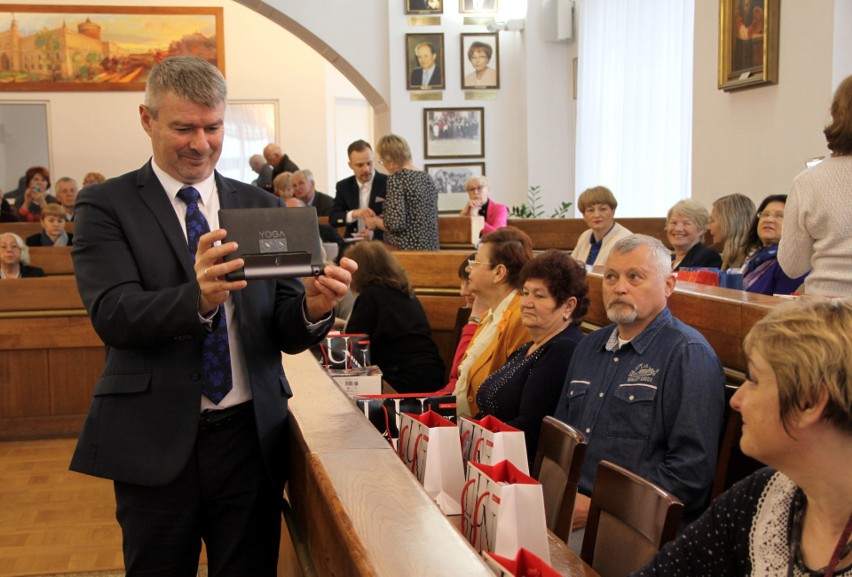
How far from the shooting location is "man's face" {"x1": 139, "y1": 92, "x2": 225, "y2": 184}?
6.31 feet

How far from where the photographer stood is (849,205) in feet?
10.8

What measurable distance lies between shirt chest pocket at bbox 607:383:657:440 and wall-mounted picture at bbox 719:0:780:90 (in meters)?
4.13

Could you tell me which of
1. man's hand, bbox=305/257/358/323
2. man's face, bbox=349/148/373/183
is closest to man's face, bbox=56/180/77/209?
man's face, bbox=349/148/373/183

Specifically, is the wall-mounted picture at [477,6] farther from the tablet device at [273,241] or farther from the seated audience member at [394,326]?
the tablet device at [273,241]

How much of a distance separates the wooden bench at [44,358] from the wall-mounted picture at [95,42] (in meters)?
9.08

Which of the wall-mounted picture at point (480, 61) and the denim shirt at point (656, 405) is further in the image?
the wall-mounted picture at point (480, 61)

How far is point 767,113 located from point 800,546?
5.57 m

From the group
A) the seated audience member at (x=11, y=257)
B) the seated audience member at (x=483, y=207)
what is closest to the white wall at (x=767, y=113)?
the seated audience member at (x=483, y=207)

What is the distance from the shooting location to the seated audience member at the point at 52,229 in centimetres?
945

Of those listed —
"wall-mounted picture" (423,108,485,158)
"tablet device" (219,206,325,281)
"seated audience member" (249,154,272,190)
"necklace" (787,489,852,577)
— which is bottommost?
"necklace" (787,489,852,577)

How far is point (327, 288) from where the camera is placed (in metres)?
2.00

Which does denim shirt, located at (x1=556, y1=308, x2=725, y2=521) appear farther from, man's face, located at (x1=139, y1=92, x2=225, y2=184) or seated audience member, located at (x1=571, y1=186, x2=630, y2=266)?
seated audience member, located at (x1=571, y1=186, x2=630, y2=266)

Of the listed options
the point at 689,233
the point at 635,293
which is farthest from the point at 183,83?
the point at 689,233

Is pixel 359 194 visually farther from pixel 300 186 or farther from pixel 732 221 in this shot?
pixel 732 221
